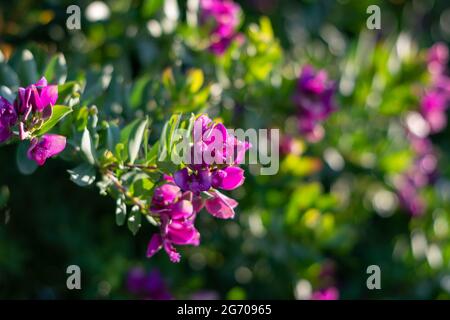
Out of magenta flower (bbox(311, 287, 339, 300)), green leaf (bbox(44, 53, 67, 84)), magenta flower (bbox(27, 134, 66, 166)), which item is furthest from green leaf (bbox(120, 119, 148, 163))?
magenta flower (bbox(311, 287, 339, 300))

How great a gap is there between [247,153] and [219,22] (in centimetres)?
43

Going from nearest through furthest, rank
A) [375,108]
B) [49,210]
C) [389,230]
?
[49,210]
[375,108]
[389,230]

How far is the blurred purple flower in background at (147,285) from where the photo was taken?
188cm

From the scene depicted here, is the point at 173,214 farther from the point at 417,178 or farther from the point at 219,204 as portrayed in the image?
the point at 417,178

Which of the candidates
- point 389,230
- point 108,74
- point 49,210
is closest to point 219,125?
point 108,74

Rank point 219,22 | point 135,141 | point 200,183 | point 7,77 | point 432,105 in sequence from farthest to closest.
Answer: point 432,105 → point 219,22 → point 7,77 → point 135,141 → point 200,183

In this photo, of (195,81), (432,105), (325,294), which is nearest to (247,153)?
(195,81)

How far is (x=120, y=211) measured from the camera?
128 centimetres

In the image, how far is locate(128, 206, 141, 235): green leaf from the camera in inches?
49.7

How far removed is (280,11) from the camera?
2584mm

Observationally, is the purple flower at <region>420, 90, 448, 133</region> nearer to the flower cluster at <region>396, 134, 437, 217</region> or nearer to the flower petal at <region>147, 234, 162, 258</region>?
the flower cluster at <region>396, 134, 437, 217</region>

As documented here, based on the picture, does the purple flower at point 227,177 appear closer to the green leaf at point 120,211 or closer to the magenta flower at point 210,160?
the magenta flower at point 210,160
